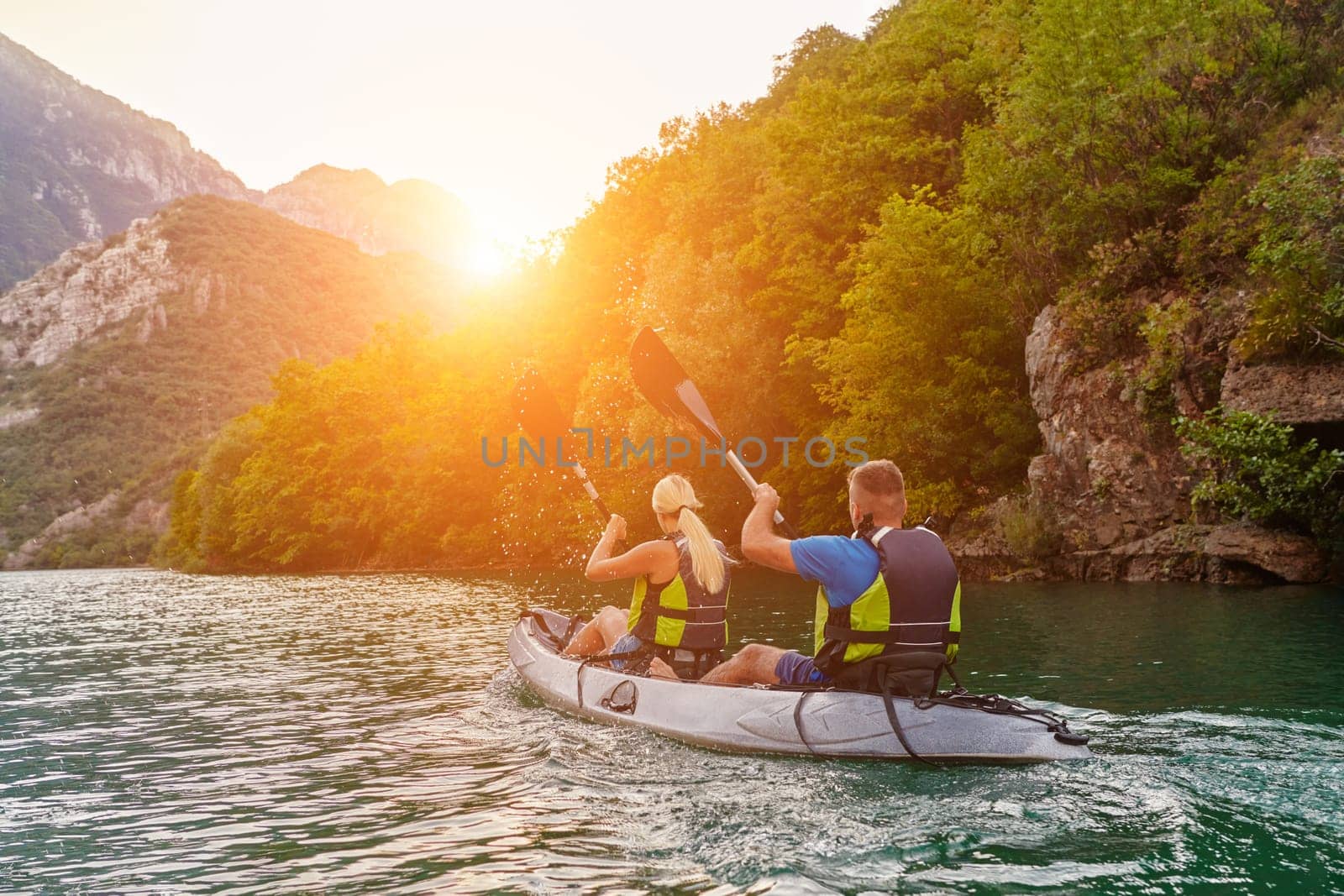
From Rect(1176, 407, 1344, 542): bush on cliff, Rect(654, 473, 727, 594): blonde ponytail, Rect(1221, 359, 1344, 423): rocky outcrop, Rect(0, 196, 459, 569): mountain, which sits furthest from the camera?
Rect(0, 196, 459, 569): mountain

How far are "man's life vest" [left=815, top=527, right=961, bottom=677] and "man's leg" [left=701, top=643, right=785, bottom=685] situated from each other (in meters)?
1.07

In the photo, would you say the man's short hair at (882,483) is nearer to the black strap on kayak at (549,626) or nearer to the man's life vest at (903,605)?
the man's life vest at (903,605)

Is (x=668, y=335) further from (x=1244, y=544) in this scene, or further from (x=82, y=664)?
(x=82, y=664)

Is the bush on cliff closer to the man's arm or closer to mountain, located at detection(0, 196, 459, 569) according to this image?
the man's arm

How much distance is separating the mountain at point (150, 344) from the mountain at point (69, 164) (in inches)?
1364

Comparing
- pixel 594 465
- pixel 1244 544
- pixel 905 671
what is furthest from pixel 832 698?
pixel 594 465

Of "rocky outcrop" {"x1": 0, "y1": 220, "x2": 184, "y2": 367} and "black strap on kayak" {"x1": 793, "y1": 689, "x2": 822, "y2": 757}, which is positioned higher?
"rocky outcrop" {"x1": 0, "y1": 220, "x2": 184, "y2": 367}

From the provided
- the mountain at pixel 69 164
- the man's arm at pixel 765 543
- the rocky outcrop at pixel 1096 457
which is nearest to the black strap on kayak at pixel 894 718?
the man's arm at pixel 765 543

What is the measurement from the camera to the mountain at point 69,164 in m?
142

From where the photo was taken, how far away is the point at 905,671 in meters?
6.17

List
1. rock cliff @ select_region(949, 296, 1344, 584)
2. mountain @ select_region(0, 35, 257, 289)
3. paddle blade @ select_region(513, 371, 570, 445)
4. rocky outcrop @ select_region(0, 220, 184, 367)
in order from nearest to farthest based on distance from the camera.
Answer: paddle blade @ select_region(513, 371, 570, 445) → rock cliff @ select_region(949, 296, 1344, 584) → rocky outcrop @ select_region(0, 220, 184, 367) → mountain @ select_region(0, 35, 257, 289)

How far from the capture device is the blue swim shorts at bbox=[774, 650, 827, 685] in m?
6.76

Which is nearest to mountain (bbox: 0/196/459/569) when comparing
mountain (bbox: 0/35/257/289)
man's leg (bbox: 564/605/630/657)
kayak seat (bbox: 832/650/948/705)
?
mountain (bbox: 0/35/257/289)

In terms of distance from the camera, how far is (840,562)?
19.5 feet
